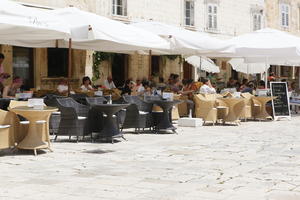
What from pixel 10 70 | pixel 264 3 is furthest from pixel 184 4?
pixel 10 70

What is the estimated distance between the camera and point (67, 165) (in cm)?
757

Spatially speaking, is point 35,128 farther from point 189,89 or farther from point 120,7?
point 120,7

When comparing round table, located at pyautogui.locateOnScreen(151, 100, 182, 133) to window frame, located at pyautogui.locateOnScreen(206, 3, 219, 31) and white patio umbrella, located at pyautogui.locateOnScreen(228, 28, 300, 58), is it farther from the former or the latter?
window frame, located at pyautogui.locateOnScreen(206, 3, 219, 31)

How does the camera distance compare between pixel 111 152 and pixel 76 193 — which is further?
pixel 111 152

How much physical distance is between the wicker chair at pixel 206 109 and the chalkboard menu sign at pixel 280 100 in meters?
2.94

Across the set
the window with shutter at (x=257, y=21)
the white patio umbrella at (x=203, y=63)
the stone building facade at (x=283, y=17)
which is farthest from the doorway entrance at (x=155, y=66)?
the stone building facade at (x=283, y=17)

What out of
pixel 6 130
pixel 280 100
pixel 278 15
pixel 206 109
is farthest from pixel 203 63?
pixel 6 130

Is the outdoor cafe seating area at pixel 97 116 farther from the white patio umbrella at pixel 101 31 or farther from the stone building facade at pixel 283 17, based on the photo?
the stone building facade at pixel 283 17

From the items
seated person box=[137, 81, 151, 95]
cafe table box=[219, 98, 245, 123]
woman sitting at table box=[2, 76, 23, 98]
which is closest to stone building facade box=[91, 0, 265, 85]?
seated person box=[137, 81, 151, 95]

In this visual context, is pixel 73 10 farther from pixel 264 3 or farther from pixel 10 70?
pixel 264 3

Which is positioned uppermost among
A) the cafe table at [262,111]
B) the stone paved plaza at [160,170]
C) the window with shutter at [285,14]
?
the window with shutter at [285,14]

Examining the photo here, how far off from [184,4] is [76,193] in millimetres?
20100

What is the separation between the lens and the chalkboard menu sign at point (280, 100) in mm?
16078

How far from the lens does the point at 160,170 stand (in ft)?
23.8
